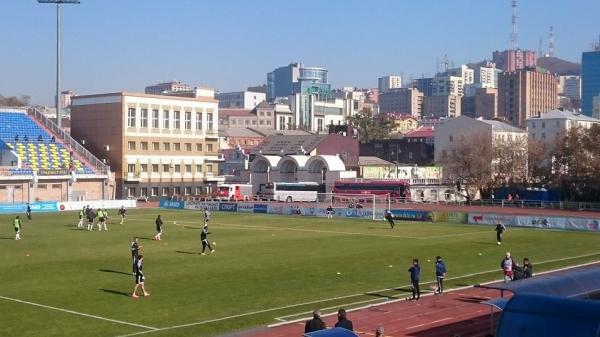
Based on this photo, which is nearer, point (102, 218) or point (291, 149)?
point (102, 218)

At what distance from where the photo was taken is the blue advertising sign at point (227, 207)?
85.2 meters

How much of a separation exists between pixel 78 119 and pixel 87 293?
3266 inches

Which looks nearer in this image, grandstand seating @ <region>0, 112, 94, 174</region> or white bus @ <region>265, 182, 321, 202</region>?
grandstand seating @ <region>0, 112, 94, 174</region>

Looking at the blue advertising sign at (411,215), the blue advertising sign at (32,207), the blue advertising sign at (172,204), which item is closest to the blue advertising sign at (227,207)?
the blue advertising sign at (172,204)

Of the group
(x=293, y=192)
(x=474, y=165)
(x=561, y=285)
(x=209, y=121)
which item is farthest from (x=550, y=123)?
(x=561, y=285)

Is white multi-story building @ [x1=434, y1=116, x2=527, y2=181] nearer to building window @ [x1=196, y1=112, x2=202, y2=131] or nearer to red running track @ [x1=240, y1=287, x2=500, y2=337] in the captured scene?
building window @ [x1=196, y1=112, x2=202, y2=131]

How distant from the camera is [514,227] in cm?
6272

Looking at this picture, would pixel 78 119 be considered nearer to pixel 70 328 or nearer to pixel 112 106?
pixel 112 106

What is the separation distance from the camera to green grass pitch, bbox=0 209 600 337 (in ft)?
81.5

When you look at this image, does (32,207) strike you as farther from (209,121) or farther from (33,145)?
(209,121)

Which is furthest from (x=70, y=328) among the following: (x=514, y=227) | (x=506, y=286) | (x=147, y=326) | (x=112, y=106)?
(x=112, y=106)

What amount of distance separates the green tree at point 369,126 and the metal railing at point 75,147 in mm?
94844

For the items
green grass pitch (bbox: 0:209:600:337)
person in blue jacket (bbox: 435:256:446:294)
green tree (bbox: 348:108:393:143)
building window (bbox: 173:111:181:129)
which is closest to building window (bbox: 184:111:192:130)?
building window (bbox: 173:111:181:129)

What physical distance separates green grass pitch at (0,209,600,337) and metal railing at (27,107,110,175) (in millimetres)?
34142
